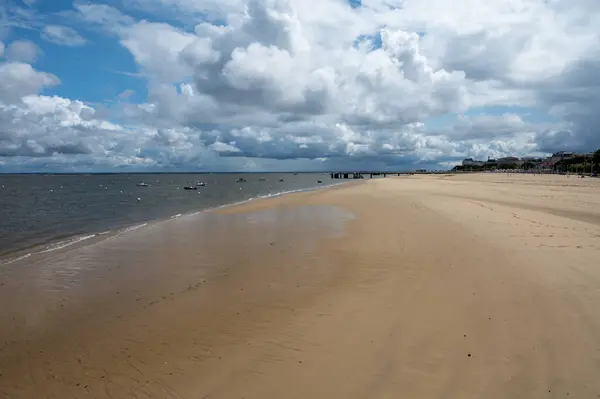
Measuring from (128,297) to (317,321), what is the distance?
4619 millimetres

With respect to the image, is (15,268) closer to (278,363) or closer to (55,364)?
(55,364)

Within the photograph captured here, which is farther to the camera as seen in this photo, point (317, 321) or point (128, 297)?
point (128, 297)

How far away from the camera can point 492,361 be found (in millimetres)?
4750

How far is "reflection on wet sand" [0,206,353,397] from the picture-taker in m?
5.49

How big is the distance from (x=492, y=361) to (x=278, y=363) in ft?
9.21

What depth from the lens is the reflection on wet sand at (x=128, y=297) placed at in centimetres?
549

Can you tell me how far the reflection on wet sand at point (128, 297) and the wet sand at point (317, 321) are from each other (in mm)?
38

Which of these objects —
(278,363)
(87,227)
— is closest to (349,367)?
(278,363)

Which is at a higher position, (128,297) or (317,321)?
(317,321)

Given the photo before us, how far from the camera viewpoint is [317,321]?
248 inches

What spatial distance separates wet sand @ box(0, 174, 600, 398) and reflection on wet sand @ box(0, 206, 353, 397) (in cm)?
4

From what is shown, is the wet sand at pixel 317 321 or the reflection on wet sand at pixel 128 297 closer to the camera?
the wet sand at pixel 317 321

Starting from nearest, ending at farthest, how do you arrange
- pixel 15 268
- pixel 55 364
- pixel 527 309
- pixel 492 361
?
1. pixel 492 361
2. pixel 55 364
3. pixel 527 309
4. pixel 15 268

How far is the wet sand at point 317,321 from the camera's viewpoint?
4.55 m
